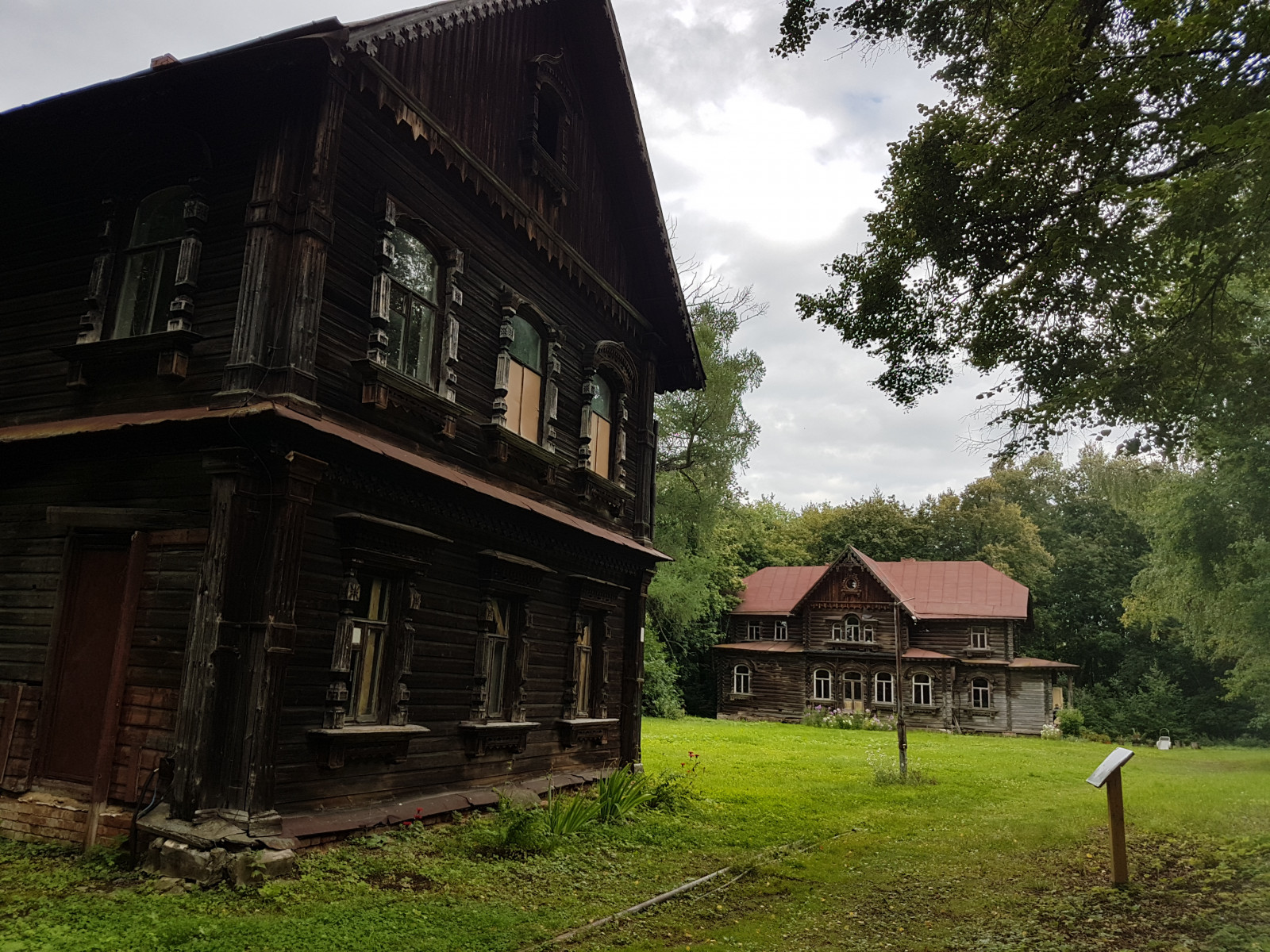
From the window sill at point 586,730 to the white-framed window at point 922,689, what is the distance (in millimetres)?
25917

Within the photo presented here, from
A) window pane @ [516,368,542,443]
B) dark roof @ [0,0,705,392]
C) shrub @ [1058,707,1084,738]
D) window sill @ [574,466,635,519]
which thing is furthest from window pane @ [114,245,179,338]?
shrub @ [1058,707,1084,738]

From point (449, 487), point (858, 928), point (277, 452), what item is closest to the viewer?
point (858, 928)

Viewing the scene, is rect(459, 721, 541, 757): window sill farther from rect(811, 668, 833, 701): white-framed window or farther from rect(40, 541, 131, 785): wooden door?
rect(811, 668, 833, 701): white-framed window

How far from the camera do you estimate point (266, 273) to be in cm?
792

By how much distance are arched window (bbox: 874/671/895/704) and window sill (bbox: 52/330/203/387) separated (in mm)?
33743

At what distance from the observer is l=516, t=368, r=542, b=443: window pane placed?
11977 millimetres

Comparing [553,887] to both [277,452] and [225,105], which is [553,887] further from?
[225,105]

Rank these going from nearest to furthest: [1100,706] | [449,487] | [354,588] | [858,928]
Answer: [858,928]
[354,588]
[449,487]
[1100,706]

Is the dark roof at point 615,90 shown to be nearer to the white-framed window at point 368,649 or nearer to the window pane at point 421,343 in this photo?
the window pane at point 421,343

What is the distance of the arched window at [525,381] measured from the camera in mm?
11672

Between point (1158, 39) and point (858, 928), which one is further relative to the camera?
point (1158, 39)

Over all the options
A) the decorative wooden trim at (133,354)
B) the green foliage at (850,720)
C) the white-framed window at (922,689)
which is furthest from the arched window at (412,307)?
the white-framed window at (922,689)

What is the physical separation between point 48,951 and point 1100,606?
48.3m

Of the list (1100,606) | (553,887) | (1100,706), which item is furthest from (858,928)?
(1100,606)
